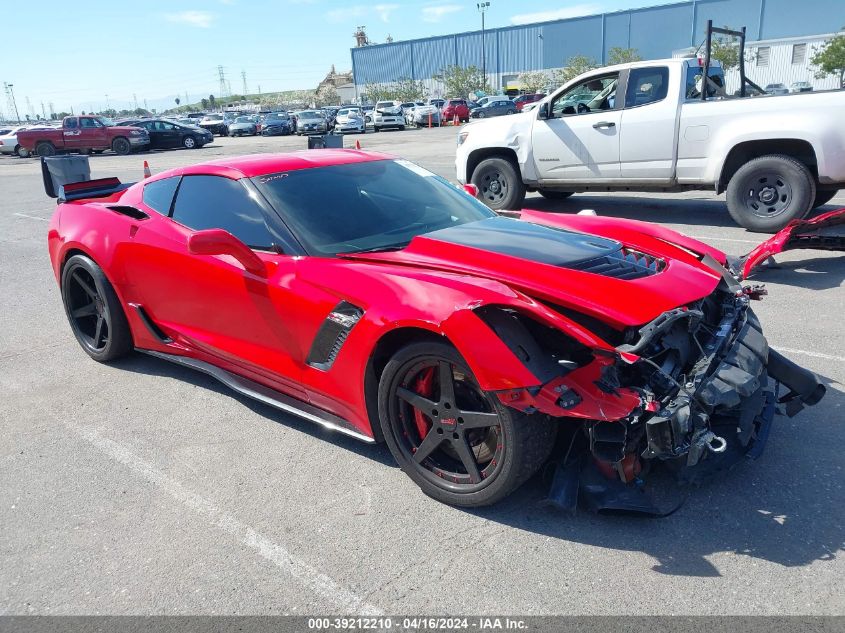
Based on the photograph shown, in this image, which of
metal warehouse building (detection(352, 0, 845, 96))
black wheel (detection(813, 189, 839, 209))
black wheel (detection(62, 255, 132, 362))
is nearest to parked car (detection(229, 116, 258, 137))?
metal warehouse building (detection(352, 0, 845, 96))

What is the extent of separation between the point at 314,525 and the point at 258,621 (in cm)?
59

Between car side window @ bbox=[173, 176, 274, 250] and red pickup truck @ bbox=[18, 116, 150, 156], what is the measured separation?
2987 centimetres

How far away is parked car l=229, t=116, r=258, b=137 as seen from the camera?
43219 mm

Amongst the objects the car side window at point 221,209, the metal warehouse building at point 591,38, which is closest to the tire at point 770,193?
the car side window at point 221,209

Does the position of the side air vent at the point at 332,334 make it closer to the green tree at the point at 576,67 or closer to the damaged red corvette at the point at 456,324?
the damaged red corvette at the point at 456,324

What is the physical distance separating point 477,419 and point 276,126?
134 feet

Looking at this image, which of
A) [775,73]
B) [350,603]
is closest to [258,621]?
[350,603]

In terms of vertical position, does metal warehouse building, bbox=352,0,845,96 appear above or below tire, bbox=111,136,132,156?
above

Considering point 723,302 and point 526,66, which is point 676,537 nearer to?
point 723,302

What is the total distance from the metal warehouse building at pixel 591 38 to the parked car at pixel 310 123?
2574 cm

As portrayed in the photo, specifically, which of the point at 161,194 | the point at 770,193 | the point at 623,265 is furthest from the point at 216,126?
the point at 623,265

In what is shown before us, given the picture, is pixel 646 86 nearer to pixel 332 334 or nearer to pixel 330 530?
pixel 332 334

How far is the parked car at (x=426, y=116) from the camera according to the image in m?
40.3

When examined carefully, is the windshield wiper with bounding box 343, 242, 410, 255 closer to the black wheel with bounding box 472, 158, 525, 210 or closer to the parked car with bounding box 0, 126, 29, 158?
the black wheel with bounding box 472, 158, 525, 210
